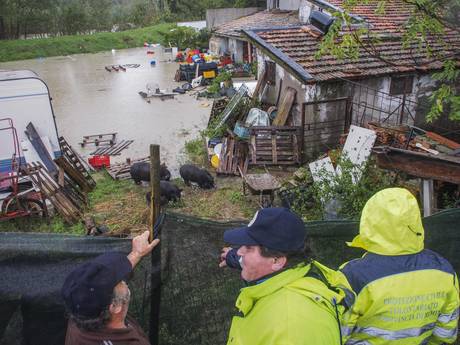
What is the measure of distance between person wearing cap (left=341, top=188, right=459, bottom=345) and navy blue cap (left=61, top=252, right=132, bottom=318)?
1279mm

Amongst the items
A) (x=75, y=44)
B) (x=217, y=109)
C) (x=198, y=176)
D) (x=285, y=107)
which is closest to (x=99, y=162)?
(x=198, y=176)

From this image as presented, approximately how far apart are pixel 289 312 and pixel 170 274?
66.0 inches

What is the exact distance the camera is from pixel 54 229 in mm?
7512

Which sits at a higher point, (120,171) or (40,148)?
(40,148)

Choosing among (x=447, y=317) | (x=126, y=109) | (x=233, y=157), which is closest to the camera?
(x=447, y=317)

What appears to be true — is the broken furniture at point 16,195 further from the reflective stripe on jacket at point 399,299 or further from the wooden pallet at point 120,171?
the reflective stripe on jacket at point 399,299

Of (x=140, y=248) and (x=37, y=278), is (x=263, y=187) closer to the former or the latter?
(x=140, y=248)

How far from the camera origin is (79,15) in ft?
148

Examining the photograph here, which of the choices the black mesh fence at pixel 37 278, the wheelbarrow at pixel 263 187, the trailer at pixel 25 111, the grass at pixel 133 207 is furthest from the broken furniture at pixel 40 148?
the black mesh fence at pixel 37 278

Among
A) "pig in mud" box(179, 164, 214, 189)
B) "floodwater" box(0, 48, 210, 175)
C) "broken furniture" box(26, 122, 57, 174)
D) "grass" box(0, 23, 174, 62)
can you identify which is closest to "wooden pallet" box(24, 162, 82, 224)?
"broken furniture" box(26, 122, 57, 174)

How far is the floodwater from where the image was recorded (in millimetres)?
13102

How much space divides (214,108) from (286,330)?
1256cm

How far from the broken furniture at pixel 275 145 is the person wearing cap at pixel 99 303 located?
8083 mm

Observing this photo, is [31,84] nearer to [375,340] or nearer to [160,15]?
[375,340]
